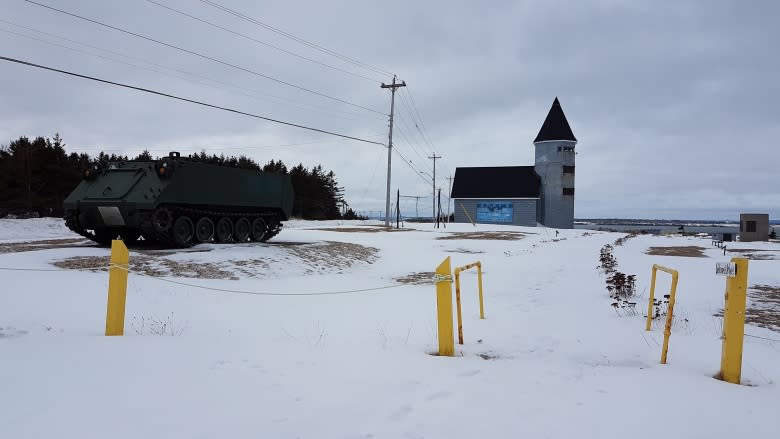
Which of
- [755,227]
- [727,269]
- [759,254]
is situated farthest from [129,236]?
[755,227]

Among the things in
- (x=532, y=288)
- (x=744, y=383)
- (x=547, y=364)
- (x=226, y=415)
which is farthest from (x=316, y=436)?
(x=532, y=288)

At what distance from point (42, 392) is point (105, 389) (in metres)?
0.40

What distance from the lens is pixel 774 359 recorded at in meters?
5.10

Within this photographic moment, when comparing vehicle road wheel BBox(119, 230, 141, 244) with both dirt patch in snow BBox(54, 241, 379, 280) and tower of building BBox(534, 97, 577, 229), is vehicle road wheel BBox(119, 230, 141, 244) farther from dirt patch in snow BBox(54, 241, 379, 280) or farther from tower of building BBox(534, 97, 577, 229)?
tower of building BBox(534, 97, 577, 229)

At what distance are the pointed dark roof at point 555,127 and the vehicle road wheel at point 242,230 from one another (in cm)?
3857

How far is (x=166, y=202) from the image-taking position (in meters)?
13.4

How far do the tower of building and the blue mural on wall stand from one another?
2.79 m

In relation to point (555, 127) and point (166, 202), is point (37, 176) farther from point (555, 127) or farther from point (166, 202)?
point (555, 127)

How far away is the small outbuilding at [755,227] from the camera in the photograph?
125 ft

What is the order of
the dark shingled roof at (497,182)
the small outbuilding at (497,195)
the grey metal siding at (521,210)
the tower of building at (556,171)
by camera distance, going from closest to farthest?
the grey metal siding at (521,210), the small outbuilding at (497,195), the tower of building at (556,171), the dark shingled roof at (497,182)

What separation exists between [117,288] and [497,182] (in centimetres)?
4711

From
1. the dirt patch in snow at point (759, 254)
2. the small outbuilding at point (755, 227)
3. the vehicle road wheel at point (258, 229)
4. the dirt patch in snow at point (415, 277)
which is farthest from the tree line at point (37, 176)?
the small outbuilding at point (755, 227)

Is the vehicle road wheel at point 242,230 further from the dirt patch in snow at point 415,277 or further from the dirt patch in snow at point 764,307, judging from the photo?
the dirt patch in snow at point 764,307

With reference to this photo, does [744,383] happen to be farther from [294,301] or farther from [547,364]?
[294,301]
